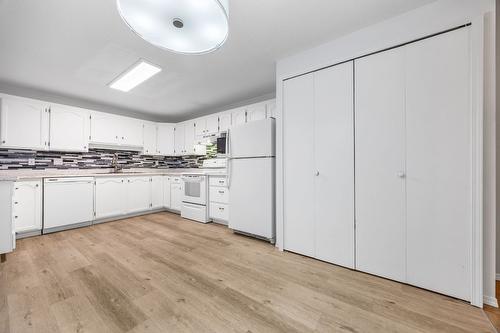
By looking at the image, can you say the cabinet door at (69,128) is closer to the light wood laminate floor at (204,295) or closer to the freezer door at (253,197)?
the light wood laminate floor at (204,295)

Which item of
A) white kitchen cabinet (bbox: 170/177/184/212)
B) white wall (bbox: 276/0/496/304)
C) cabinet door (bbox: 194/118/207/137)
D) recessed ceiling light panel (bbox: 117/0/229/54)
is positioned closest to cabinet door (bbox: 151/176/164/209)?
white kitchen cabinet (bbox: 170/177/184/212)

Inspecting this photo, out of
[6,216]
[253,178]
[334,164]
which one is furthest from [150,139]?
[334,164]

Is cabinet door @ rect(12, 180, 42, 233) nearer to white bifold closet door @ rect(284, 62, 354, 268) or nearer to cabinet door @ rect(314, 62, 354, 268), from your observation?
white bifold closet door @ rect(284, 62, 354, 268)

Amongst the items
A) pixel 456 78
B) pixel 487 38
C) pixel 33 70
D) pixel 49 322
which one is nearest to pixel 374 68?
pixel 456 78

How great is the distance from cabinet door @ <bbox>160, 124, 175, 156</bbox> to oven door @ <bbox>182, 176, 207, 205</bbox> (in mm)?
1233

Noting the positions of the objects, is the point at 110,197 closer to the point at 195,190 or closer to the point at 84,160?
the point at 84,160

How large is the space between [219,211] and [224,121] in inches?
70.1

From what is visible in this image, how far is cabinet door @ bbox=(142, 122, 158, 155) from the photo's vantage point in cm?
480

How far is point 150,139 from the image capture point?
488 centimetres

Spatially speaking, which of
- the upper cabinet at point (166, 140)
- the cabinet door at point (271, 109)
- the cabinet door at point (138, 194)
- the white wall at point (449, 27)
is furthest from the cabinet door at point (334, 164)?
the upper cabinet at point (166, 140)

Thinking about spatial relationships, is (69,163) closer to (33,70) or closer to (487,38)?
(33,70)

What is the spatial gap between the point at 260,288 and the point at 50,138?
4.12m

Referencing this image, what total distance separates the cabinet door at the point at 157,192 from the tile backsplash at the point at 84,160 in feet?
2.07

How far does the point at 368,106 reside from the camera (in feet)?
6.56
